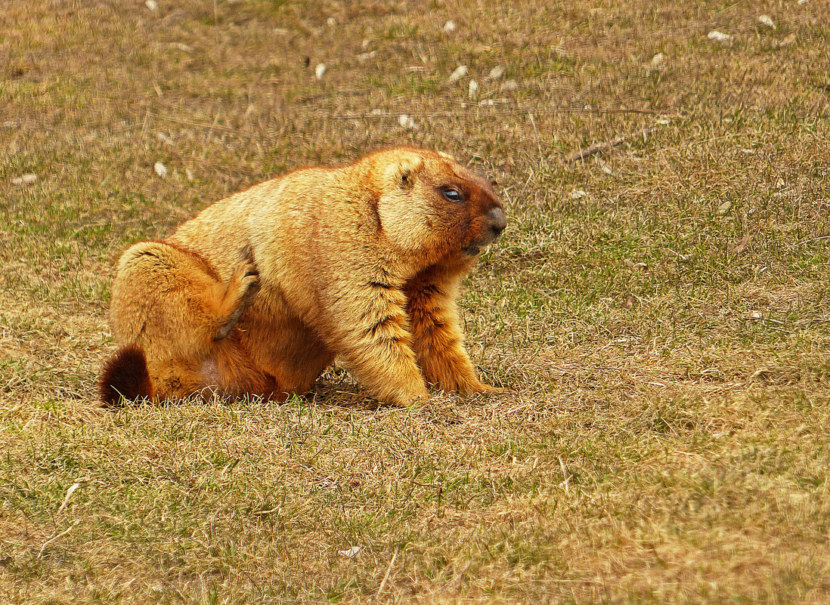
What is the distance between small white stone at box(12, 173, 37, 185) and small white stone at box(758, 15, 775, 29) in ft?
31.1

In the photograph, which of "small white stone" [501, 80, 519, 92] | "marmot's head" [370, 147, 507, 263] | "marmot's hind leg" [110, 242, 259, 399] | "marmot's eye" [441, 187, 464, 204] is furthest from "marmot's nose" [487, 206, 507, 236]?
"small white stone" [501, 80, 519, 92]

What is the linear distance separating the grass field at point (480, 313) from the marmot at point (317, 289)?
0.28 meters

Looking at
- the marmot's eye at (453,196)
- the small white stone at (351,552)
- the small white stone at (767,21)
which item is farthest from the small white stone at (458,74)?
the small white stone at (351,552)

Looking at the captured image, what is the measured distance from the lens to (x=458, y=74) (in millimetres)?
12438

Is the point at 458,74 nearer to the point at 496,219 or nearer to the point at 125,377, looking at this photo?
the point at 496,219

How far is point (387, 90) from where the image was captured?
12539 millimetres

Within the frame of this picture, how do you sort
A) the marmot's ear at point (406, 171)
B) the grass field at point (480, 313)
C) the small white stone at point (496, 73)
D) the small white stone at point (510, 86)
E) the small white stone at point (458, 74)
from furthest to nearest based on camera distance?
the small white stone at point (458, 74), the small white stone at point (496, 73), the small white stone at point (510, 86), the marmot's ear at point (406, 171), the grass field at point (480, 313)

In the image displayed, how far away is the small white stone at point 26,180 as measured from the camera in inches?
450

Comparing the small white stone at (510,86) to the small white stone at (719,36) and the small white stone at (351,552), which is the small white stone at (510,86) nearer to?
the small white stone at (719,36)

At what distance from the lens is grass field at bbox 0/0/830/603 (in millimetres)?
4035

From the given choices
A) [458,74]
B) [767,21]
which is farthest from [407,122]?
[767,21]

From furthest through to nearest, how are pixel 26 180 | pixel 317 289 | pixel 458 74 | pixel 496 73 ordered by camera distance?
pixel 458 74, pixel 496 73, pixel 26 180, pixel 317 289

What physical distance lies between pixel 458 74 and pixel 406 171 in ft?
22.3

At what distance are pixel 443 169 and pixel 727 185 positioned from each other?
4.22 meters
